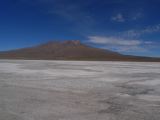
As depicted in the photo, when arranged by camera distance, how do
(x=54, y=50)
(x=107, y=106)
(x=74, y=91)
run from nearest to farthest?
(x=107, y=106) → (x=74, y=91) → (x=54, y=50)

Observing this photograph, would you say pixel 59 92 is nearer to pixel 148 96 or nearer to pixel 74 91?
pixel 74 91

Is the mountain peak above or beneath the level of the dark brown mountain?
above

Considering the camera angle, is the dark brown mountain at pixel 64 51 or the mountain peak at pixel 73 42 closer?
the dark brown mountain at pixel 64 51

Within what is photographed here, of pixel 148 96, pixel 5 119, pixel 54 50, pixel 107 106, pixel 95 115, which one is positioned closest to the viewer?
pixel 5 119

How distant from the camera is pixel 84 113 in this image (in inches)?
205

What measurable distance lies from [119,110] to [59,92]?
2973 mm

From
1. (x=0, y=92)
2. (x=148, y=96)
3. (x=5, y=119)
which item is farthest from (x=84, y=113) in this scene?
(x=0, y=92)

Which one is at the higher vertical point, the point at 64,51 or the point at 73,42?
the point at 73,42

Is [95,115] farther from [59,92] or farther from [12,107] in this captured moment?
[59,92]

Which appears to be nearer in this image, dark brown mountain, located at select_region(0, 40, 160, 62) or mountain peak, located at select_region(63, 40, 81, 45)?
dark brown mountain, located at select_region(0, 40, 160, 62)

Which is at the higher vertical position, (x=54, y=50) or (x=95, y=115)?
(x=54, y=50)

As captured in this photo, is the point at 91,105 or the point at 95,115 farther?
the point at 91,105

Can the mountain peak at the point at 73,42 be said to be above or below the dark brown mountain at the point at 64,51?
above

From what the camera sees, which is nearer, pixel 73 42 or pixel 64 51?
pixel 64 51
